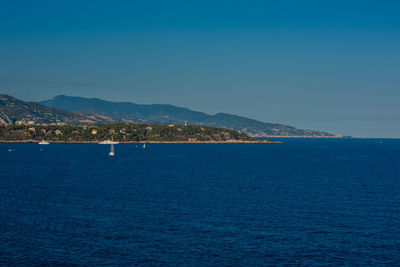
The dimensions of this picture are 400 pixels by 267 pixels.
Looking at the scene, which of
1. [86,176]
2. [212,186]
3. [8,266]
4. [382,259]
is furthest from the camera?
[86,176]

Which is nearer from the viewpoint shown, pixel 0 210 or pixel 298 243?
pixel 298 243

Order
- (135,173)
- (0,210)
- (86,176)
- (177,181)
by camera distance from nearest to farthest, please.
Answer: (0,210) < (177,181) < (86,176) < (135,173)

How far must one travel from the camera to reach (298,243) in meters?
60.1

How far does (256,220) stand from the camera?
7331 centimetres

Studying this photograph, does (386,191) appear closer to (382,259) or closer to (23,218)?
(382,259)

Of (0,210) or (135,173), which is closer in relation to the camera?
(0,210)

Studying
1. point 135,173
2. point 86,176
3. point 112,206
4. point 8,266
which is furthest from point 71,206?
point 135,173

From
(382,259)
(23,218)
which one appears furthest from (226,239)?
(23,218)

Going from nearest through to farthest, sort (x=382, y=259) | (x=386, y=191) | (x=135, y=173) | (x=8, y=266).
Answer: (x=8, y=266)
(x=382, y=259)
(x=386, y=191)
(x=135, y=173)

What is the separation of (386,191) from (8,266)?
90.1 meters

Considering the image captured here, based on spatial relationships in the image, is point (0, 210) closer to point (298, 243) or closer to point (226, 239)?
point (226, 239)

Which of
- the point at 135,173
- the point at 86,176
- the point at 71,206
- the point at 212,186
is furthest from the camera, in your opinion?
the point at 135,173

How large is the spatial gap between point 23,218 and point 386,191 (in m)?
84.5

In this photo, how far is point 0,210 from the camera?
78.5 metres
